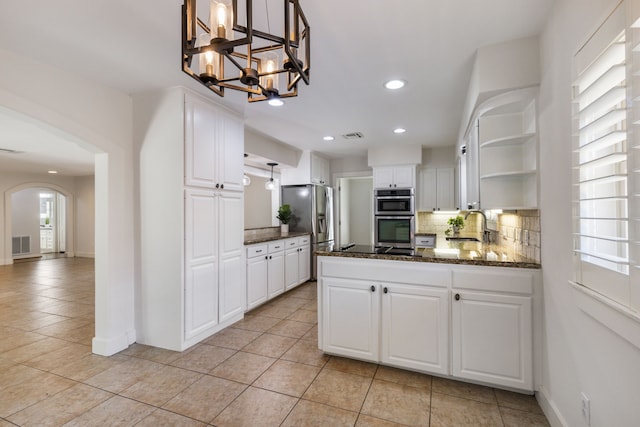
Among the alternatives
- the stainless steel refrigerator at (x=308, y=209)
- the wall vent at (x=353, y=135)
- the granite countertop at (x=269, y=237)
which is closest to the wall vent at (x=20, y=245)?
the granite countertop at (x=269, y=237)

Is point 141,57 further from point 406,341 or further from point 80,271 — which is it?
point 80,271

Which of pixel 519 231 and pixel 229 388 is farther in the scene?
pixel 519 231

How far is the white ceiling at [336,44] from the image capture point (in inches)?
66.2

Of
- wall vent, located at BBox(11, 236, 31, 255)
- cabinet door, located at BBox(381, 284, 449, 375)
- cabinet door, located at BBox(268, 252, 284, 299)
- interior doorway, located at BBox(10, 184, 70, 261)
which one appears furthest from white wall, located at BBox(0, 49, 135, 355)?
wall vent, located at BBox(11, 236, 31, 255)

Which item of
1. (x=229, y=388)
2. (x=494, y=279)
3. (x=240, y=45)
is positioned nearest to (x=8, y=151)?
(x=229, y=388)

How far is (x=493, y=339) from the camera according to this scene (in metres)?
2.07

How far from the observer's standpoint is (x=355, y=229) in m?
7.82

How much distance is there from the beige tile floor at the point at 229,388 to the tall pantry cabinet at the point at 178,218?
10.4 inches

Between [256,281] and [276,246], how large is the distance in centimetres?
65

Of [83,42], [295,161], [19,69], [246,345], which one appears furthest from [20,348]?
[295,161]

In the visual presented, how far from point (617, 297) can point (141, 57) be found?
3.05 m

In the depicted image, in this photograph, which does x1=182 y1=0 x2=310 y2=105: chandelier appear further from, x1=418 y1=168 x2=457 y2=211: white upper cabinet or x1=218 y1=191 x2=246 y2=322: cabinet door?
x1=418 y1=168 x2=457 y2=211: white upper cabinet

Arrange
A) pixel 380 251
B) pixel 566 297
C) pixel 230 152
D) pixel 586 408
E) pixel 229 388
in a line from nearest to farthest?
pixel 586 408
pixel 566 297
pixel 229 388
pixel 380 251
pixel 230 152

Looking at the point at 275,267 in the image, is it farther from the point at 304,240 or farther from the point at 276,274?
the point at 304,240
